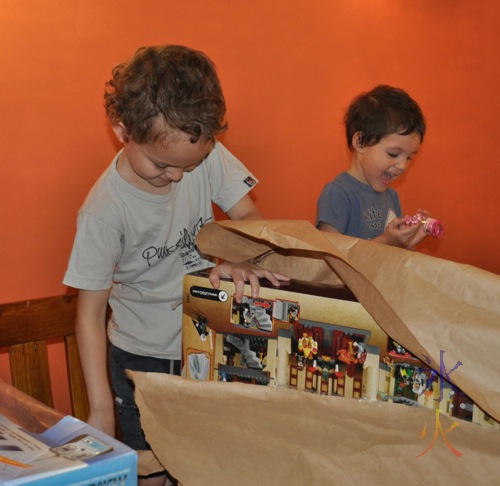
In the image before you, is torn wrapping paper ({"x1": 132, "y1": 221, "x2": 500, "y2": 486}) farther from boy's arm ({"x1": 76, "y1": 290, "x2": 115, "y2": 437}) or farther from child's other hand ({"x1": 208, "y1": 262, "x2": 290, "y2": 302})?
boy's arm ({"x1": 76, "y1": 290, "x2": 115, "y2": 437})

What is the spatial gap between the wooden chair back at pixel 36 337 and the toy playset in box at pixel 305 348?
454 millimetres

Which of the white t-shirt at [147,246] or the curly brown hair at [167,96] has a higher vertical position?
the curly brown hair at [167,96]

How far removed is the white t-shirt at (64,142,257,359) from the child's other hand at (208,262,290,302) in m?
0.28

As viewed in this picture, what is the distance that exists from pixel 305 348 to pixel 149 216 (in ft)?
1.46

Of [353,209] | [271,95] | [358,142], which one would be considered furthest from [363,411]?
[271,95]

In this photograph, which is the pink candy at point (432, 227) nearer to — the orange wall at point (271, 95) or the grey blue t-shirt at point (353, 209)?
the grey blue t-shirt at point (353, 209)

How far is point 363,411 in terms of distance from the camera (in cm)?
57

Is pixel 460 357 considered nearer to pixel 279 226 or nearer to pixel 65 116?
pixel 279 226

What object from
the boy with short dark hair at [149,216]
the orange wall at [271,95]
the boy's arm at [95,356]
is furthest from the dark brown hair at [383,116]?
the boy's arm at [95,356]

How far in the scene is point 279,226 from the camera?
653mm

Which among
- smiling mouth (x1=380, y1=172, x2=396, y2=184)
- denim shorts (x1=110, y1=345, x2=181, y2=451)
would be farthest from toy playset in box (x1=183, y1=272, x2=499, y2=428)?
smiling mouth (x1=380, y1=172, x2=396, y2=184)

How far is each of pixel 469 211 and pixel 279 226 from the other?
4.96ft

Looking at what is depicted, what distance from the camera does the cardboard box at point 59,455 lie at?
0.42 metres

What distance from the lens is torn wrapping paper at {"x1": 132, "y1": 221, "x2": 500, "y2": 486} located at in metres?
0.53
